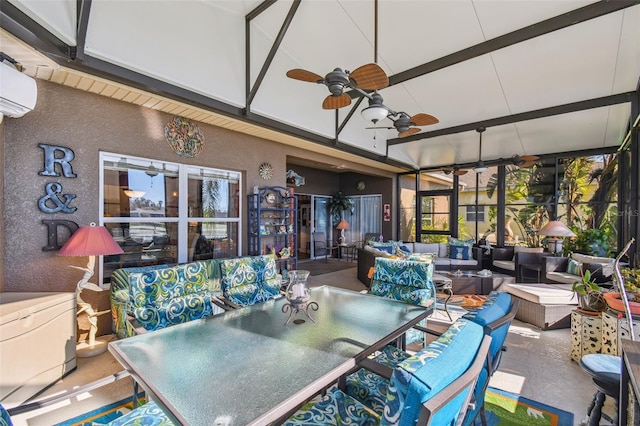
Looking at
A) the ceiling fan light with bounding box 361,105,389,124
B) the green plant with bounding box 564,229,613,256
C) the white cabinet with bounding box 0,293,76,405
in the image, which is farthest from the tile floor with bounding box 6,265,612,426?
the green plant with bounding box 564,229,613,256

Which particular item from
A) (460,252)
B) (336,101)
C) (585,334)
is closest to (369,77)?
(336,101)

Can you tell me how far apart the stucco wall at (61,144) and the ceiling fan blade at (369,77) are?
271 cm

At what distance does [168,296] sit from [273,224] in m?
2.97

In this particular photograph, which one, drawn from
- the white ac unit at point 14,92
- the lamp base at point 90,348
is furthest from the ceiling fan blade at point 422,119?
the lamp base at point 90,348

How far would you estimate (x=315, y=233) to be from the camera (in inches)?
360

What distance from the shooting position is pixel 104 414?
2.07 m

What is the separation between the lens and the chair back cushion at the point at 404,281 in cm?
262

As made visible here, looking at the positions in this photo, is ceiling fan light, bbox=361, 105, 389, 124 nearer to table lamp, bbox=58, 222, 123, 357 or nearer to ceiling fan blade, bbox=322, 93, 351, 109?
ceiling fan blade, bbox=322, 93, 351, 109

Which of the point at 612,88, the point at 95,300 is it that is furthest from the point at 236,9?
the point at 612,88

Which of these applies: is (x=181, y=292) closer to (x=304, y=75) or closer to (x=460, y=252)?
(x=304, y=75)

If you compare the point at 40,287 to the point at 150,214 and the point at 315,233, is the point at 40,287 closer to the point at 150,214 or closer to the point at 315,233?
the point at 150,214

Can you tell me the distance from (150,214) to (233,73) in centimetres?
217

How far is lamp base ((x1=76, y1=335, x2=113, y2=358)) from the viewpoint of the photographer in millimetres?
2912

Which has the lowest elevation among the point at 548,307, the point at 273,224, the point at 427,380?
the point at 548,307
